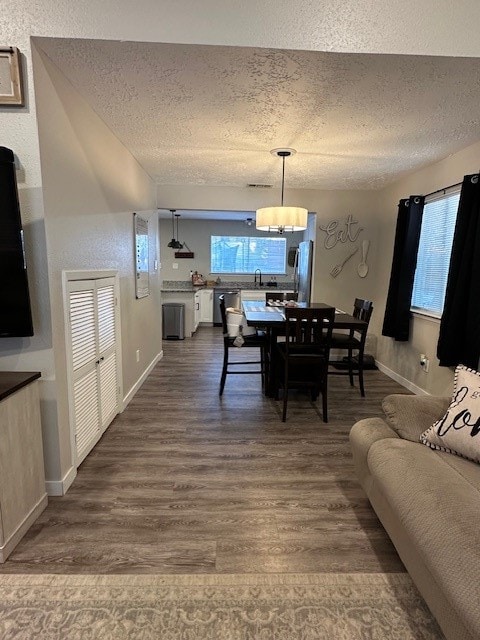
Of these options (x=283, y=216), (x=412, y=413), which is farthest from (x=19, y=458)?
(x=283, y=216)

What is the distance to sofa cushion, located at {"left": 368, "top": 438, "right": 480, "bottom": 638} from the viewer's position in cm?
96

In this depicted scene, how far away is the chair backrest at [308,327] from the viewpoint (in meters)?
2.67

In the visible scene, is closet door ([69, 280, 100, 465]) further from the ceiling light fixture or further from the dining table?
the ceiling light fixture

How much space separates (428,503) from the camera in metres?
1.20

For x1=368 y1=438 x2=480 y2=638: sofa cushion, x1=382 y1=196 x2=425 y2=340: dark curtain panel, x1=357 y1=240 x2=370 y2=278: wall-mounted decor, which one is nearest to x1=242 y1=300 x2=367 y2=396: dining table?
x1=382 y1=196 x2=425 y2=340: dark curtain panel

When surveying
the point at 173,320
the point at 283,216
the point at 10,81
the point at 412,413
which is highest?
the point at 10,81

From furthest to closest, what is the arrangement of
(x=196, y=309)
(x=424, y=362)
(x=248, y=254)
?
(x=248, y=254) < (x=196, y=309) < (x=424, y=362)

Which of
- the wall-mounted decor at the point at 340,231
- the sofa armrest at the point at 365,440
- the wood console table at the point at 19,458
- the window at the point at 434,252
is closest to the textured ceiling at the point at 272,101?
the window at the point at 434,252

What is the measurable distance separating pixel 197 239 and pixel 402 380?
5224mm

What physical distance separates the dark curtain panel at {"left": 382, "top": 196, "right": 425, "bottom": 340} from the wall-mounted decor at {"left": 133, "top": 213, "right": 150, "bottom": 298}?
9.21ft

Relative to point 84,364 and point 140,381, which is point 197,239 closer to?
point 140,381

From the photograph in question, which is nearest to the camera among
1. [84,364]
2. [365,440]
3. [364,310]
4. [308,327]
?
[365,440]

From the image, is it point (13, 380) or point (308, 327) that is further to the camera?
A: point (308, 327)

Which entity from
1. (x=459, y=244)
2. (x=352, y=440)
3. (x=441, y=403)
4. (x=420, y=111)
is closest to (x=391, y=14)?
(x=420, y=111)
